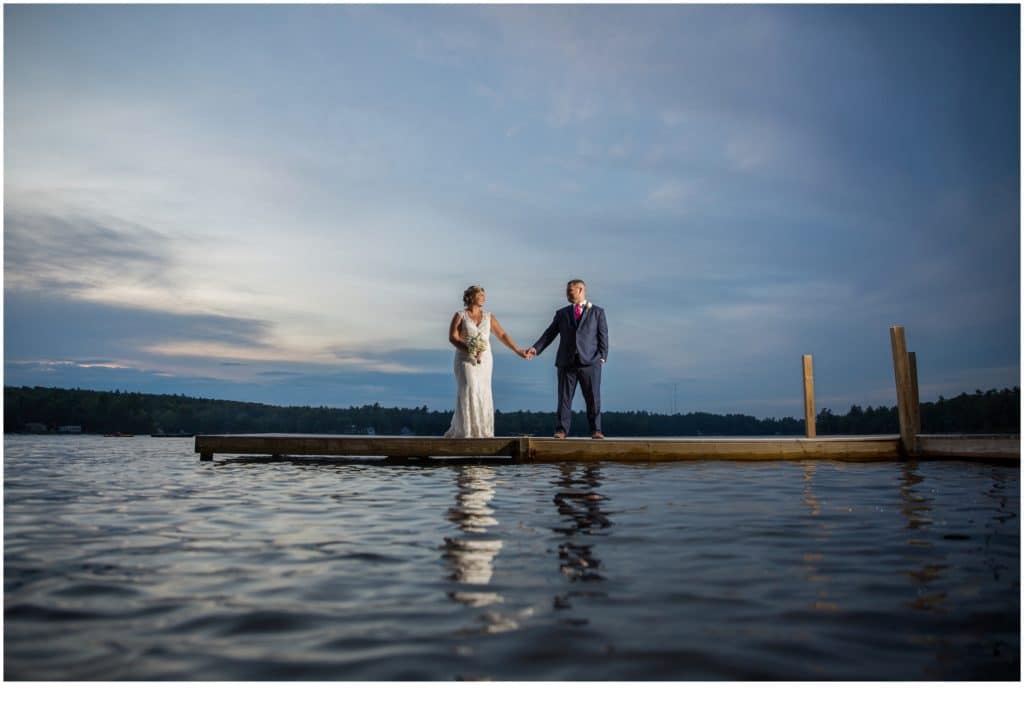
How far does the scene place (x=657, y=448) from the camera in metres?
11.7

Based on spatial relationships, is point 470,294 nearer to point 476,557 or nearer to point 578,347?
point 578,347

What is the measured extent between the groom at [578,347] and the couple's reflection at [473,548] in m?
4.08

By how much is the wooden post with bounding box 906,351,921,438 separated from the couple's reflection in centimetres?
780

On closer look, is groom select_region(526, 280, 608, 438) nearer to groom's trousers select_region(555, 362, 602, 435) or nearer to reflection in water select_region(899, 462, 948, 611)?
groom's trousers select_region(555, 362, 602, 435)

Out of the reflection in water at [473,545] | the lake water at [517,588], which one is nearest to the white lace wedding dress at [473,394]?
the reflection in water at [473,545]

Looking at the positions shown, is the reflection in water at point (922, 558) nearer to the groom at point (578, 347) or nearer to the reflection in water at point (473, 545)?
the reflection in water at point (473, 545)

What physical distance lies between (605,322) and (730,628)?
29.2 ft

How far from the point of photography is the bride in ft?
38.1

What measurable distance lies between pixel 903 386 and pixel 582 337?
5.25m

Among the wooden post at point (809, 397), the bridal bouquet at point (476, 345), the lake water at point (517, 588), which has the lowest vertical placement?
the lake water at point (517, 588)

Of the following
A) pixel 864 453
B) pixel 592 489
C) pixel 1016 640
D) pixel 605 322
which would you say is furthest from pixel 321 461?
pixel 1016 640

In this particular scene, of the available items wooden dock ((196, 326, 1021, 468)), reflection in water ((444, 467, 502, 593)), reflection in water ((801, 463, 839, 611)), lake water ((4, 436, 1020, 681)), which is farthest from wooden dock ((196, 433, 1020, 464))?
reflection in water ((801, 463, 839, 611))

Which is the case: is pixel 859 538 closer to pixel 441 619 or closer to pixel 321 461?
pixel 441 619

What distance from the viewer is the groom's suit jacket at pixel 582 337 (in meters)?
11.6
